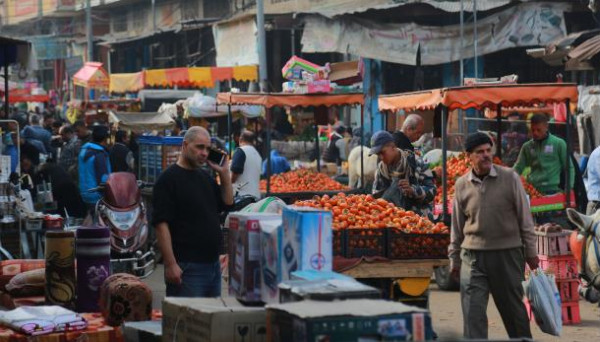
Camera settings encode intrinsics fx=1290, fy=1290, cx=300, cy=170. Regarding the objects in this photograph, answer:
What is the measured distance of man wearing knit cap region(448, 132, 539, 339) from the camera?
8648 mm

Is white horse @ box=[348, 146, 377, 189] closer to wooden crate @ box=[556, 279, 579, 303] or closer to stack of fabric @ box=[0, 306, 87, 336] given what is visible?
wooden crate @ box=[556, 279, 579, 303]

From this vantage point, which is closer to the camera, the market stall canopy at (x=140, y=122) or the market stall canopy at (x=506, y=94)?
the market stall canopy at (x=506, y=94)

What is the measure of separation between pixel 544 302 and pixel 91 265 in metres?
3.22

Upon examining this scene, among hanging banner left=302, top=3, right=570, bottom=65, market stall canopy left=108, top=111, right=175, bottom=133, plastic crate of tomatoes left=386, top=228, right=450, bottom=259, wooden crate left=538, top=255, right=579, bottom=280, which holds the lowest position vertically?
wooden crate left=538, top=255, right=579, bottom=280

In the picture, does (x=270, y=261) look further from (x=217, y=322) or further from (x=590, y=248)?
(x=590, y=248)

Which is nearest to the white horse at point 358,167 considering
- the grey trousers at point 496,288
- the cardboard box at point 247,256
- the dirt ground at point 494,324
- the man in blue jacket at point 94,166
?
the man in blue jacket at point 94,166

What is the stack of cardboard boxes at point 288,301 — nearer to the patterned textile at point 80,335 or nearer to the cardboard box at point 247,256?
the cardboard box at point 247,256

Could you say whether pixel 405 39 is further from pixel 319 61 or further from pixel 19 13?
pixel 19 13

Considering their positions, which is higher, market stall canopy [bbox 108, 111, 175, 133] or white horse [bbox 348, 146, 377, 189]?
market stall canopy [bbox 108, 111, 175, 133]

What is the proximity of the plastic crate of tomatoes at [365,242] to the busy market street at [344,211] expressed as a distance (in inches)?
0.4

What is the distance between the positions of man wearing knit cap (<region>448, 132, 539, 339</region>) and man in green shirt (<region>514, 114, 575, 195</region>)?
562cm

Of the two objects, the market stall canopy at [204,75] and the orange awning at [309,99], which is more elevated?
the market stall canopy at [204,75]

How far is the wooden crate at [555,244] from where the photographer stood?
39.3 ft

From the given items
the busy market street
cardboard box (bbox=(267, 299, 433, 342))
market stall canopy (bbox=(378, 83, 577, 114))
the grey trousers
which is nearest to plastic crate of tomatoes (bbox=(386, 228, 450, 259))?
the busy market street
